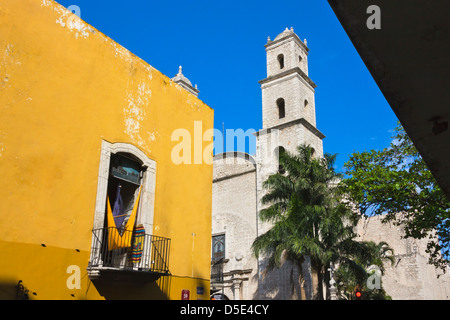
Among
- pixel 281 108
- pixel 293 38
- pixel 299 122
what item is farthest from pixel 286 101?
pixel 293 38

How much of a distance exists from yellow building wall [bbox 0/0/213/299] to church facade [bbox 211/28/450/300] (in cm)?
1525

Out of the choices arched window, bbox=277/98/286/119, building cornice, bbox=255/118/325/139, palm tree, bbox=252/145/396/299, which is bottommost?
palm tree, bbox=252/145/396/299

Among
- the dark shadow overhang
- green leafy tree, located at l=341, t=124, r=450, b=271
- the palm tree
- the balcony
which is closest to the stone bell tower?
the palm tree

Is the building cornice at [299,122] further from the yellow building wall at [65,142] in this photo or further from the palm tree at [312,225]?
the yellow building wall at [65,142]

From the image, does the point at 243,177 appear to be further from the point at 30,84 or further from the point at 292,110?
the point at 30,84

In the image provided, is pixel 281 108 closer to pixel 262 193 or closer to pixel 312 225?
pixel 262 193

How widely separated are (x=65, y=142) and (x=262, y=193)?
63.9 ft

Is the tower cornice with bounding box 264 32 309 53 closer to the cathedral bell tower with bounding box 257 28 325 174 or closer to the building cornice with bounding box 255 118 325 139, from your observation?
the cathedral bell tower with bounding box 257 28 325 174

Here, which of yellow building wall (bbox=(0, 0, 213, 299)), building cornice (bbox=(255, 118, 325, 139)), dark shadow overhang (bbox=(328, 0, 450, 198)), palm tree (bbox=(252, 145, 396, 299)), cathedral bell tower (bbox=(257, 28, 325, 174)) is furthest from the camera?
cathedral bell tower (bbox=(257, 28, 325, 174))

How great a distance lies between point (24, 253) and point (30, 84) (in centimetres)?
325

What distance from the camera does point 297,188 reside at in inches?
738

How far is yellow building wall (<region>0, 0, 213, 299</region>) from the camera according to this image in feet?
24.1

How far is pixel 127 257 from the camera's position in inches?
373

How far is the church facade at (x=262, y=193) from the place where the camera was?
85.5ft
